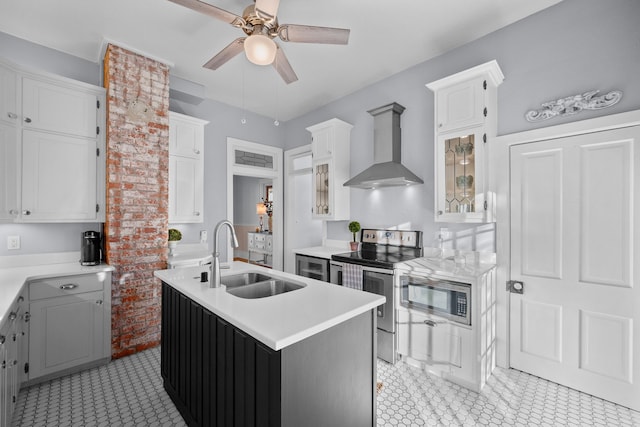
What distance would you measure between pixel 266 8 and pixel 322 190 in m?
2.42

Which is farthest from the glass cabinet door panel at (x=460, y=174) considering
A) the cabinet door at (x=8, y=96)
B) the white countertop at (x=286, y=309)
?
the cabinet door at (x=8, y=96)

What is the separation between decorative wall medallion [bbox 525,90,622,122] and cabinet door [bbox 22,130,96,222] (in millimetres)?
4056

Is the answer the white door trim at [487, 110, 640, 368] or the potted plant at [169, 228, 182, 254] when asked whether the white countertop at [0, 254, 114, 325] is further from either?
the white door trim at [487, 110, 640, 368]

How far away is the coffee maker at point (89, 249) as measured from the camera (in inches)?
106

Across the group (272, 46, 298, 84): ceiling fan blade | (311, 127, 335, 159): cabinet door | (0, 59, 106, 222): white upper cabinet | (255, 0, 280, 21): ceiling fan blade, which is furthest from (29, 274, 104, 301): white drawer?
(311, 127, 335, 159): cabinet door

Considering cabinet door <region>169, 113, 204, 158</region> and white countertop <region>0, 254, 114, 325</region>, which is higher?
cabinet door <region>169, 113, 204, 158</region>

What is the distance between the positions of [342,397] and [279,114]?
4.27 m

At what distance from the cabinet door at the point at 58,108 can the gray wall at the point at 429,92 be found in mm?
535

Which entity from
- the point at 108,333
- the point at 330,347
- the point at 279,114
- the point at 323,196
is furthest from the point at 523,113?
the point at 108,333

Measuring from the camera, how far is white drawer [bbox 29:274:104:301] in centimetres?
228

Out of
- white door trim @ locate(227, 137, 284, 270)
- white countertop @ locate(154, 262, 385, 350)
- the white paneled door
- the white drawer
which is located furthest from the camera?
white door trim @ locate(227, 137, 284, 270)

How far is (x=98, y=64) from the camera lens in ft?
10.3

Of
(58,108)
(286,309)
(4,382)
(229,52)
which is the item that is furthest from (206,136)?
(286,309)

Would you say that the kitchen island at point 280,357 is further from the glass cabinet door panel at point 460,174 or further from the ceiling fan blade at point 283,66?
the ceiling fan blade at point 283,66
